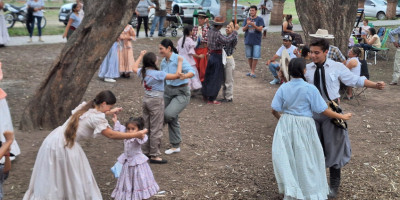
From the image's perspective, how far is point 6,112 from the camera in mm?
6125

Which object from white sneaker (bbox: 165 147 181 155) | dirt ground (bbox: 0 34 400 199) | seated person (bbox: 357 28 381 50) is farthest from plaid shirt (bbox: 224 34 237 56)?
seated person (bbox: 357 28 381 50)

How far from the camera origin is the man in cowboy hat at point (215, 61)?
32.5 feet

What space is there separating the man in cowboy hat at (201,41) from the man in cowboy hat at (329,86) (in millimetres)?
4994

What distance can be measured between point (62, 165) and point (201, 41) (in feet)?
20.0

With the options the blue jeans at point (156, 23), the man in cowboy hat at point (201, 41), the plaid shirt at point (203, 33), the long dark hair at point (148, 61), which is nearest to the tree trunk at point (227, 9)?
the blue jeans at point (156, 23)

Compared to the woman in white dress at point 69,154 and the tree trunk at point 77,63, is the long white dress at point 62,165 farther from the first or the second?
the tree trunk at point 77,63

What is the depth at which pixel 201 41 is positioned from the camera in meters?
10.4

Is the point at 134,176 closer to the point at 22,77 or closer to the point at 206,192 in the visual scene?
the point at 206,192

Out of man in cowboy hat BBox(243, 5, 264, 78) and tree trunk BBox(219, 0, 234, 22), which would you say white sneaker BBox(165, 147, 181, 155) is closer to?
man in cowboy hat BBox(243, 5, 264, 78)

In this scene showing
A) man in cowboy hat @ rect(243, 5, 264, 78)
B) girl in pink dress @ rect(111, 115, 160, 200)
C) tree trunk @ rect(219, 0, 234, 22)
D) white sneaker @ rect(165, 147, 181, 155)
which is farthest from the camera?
tree trunk @ rect(219, 0, 234, 22)

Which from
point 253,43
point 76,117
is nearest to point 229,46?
point 253,43

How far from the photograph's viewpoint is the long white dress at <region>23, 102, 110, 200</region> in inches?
186

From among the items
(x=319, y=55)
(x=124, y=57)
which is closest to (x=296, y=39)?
(x=124, y=57)

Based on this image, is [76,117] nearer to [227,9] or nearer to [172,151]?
[172,151]
